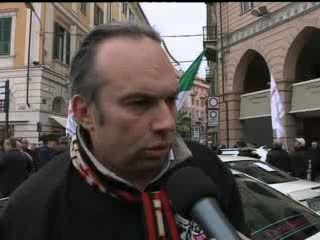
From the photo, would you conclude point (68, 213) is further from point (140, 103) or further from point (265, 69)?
point (265, 69)

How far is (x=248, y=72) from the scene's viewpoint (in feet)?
84.7

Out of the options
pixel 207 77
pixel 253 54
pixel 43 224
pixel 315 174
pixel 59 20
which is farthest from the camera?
pixel 207 77

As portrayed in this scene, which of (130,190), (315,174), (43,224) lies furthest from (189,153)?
(315,174)

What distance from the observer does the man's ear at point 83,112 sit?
1484 mm

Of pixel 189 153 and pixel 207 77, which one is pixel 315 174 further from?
pixel 207 77

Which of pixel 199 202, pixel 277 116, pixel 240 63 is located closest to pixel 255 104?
pixel 240 63

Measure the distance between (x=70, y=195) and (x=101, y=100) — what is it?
29 cm

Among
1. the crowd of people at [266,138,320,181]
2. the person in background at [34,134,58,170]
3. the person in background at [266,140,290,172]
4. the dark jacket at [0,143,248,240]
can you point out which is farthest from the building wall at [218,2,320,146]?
the dark jacket at [0,143,248,240]

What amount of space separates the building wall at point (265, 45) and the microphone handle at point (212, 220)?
15.7 metres

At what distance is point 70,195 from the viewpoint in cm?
149

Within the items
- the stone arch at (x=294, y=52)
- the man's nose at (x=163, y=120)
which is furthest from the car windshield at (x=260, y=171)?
the stone arch at (x=294, y=52)

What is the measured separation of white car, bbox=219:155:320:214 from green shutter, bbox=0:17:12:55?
2107 cm

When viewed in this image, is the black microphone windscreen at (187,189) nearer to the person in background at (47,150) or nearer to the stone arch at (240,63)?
the person in background at (47,150)

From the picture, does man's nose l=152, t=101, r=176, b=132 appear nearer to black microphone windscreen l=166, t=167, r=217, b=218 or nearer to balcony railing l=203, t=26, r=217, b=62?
black microphone windscreen l=166, t=167, r=217, b=218
